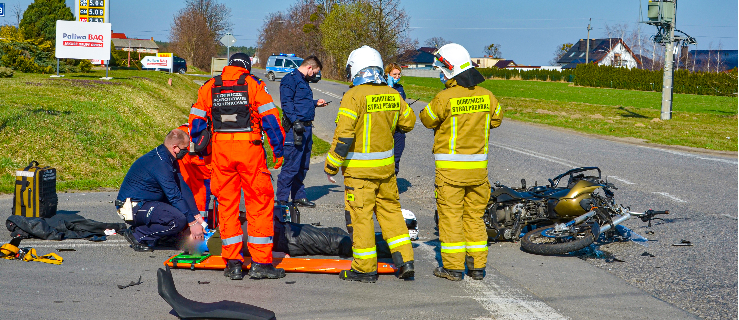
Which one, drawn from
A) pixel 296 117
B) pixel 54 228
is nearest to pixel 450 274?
pixel 296 117

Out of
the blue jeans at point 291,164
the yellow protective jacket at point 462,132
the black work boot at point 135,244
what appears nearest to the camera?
the yellow protective jacket at point 462,132

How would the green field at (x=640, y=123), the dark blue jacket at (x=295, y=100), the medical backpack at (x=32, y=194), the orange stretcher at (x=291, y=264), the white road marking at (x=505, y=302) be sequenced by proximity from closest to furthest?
the white road marking at (x=505, y=302)
the orange stretcher at (x=291, y=264)
the medical backpack at (x=32, y=194)
the dark blue jacket at (x=295, y=100)
the green field at (x=640, y=123)

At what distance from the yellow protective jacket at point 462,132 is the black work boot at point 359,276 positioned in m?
1.11

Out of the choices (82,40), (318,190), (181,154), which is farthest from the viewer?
(82,40)

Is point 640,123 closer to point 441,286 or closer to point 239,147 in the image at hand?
point 441,286

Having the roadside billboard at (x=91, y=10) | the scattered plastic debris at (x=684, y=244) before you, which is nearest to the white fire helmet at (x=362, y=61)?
the scattered plastic debris at (x=684, y=244)

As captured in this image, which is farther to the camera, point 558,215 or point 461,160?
point 558,215

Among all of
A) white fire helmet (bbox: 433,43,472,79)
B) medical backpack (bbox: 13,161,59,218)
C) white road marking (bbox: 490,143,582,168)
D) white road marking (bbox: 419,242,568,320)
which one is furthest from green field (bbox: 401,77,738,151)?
medical backpack (bbox: 13,161,59,218)

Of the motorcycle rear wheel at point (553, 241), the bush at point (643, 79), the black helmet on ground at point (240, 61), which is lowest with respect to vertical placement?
the motorcycle rear wheel at point (553, 241)

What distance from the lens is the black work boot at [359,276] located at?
18.8 ft

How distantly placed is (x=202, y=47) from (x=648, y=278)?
68955 millimetres

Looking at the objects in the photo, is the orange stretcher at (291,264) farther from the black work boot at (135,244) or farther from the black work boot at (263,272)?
the black work boot at (135,244)

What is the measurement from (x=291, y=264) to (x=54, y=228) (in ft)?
10.5

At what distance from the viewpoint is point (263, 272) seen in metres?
5.80
